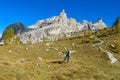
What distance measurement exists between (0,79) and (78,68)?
20666 millimetres

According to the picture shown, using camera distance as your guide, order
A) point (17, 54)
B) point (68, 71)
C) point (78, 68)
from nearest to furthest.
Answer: point (68, 71), point (78, 68), point (17, 54)

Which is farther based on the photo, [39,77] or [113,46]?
[113,46]

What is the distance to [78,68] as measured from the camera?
50.8m

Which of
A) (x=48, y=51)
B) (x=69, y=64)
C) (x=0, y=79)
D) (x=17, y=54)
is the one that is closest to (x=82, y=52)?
(x=48, y=51)

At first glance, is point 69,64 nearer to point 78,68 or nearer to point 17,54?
point 78,68

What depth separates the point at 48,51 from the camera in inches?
3637

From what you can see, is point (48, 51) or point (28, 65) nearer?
point (28, 65)

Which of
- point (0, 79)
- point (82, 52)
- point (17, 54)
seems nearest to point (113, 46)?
point (82, 52)

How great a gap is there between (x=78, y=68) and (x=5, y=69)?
55.1 ft

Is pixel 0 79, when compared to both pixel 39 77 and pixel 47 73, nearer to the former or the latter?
pixel 39 77

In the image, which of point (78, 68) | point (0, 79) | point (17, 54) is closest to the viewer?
point (0, 79)

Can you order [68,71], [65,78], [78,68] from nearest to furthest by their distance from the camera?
[65,78]
[68,71]
[78,68]

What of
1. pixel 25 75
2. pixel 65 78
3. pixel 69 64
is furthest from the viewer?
pixel 69 64

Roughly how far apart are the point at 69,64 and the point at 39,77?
46.7 feet
